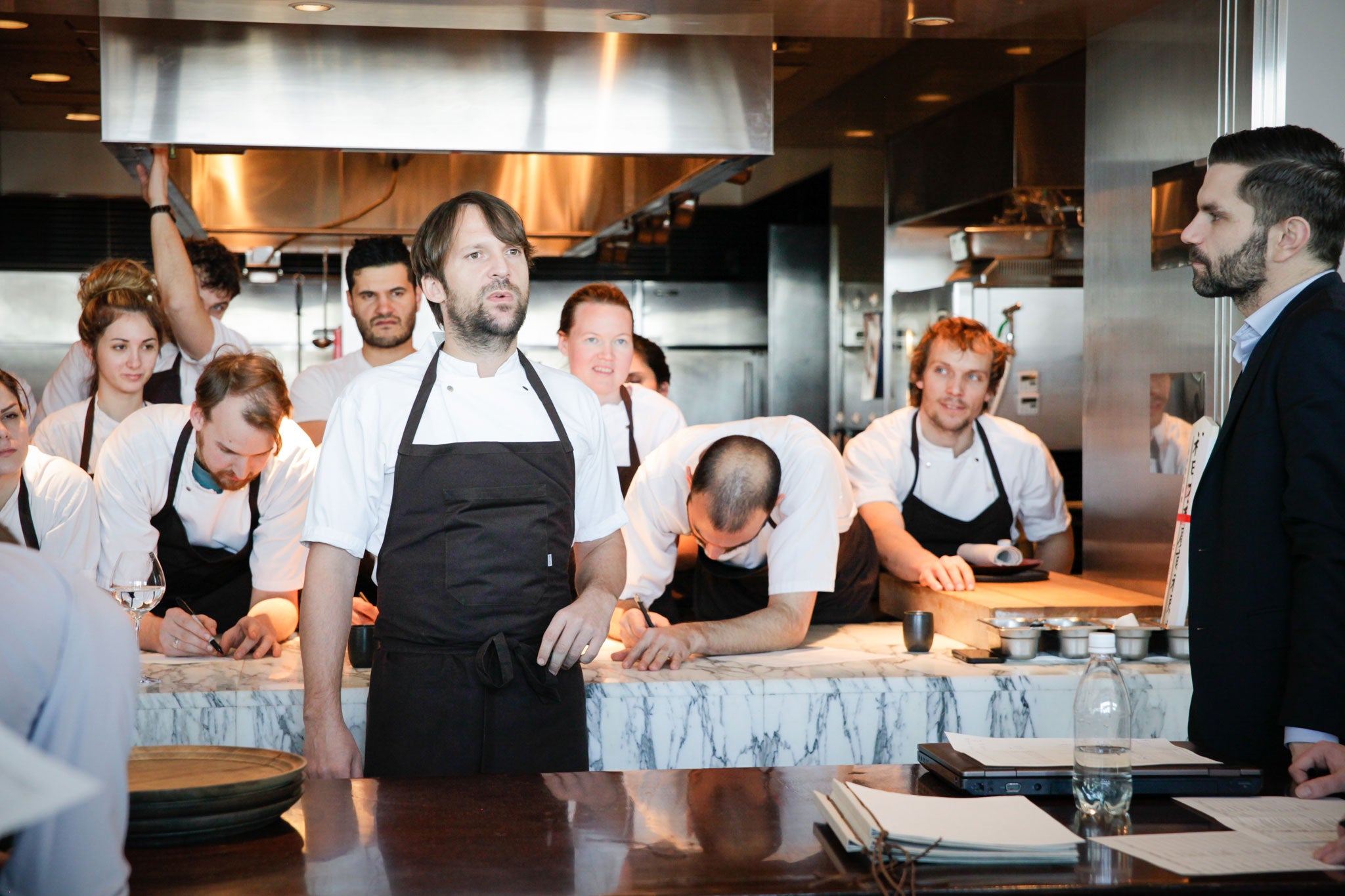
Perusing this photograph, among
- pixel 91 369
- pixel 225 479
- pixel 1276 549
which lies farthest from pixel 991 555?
pixel 91 369

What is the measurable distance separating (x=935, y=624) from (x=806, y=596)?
0.54 m

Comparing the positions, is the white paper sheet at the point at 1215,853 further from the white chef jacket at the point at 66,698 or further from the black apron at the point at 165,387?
the black apron at the point at 165,387

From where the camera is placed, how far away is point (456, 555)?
200 centimetres

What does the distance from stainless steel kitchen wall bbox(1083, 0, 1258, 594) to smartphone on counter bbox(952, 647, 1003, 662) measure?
2.52 feet

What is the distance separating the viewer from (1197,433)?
260cm

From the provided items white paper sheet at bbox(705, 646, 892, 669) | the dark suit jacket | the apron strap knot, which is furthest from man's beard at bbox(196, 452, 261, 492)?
the dark suit jacket

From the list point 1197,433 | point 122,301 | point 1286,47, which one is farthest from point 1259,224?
point 122,301

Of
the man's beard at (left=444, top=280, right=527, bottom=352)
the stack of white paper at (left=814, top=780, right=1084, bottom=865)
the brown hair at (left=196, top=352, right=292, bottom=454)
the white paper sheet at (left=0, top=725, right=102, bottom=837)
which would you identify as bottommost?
the stack of white paper at (left=814, top=780, right=1084, bottom=865)

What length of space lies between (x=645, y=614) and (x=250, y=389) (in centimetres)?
96

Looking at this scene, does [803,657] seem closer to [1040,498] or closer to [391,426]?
[391,426]

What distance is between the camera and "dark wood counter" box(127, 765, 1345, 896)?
122 cm

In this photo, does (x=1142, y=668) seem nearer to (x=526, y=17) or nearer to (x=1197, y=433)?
(x=1197, y=433)

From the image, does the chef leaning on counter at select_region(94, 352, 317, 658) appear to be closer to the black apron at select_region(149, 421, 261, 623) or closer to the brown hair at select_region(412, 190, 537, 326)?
the black apron at select_region(149, 421, 261, 623)

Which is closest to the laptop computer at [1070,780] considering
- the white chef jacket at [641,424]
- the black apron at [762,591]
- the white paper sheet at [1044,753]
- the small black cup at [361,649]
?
the white paper sheet at [1044,753]
